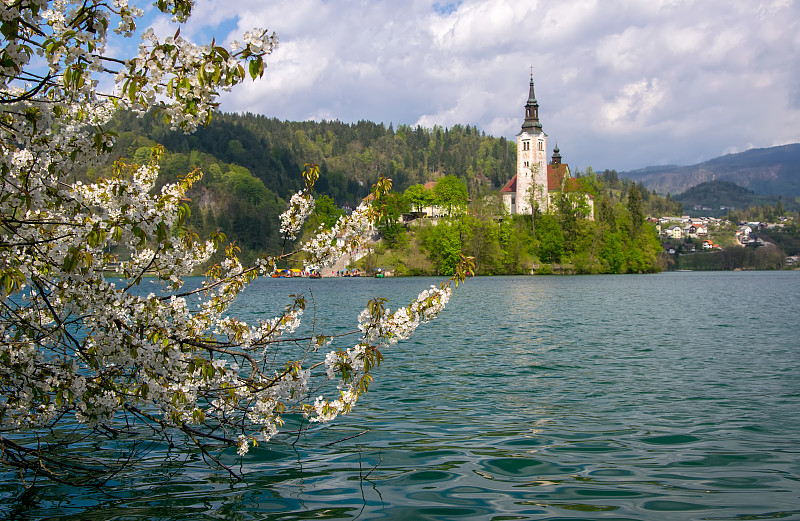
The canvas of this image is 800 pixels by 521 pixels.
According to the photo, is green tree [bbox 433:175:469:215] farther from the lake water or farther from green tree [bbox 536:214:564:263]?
the lake water

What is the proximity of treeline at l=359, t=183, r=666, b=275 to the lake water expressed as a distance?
89.0m

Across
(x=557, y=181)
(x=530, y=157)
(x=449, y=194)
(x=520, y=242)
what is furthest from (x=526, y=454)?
(x=557, y=181)

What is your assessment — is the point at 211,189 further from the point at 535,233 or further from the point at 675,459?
the point at 675,459

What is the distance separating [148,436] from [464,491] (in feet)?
17.6

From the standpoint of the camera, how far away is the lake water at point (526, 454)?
7.29 metres

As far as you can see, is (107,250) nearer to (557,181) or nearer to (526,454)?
(526,454)

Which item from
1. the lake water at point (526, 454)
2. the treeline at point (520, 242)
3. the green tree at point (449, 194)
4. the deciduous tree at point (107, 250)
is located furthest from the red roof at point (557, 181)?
the deciduous tree at point (107, 250)

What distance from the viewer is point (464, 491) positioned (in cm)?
785

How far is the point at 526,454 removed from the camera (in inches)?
372

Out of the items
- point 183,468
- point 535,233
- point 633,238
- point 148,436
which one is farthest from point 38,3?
point 633,238

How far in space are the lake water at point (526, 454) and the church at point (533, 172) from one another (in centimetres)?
11306

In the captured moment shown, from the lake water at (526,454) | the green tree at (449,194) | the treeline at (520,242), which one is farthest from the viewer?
the green tree at (449,194)

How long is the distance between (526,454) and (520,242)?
108 m

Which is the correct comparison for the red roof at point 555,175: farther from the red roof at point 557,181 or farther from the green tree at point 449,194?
the green tree at point 449,194
